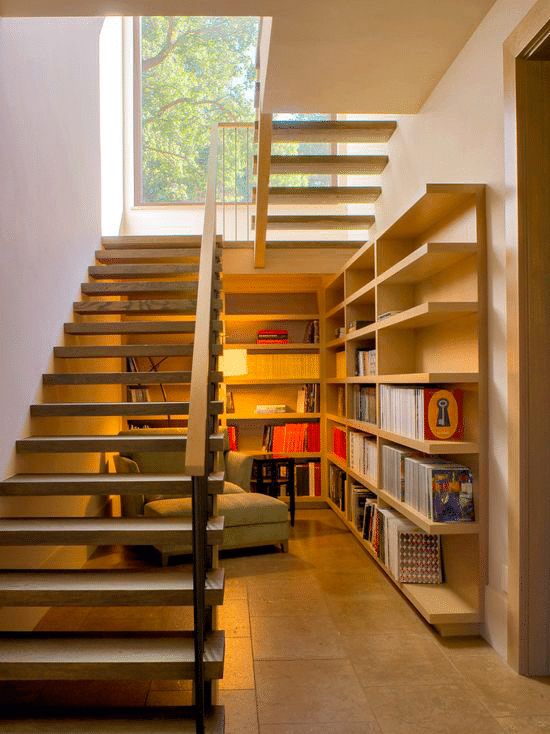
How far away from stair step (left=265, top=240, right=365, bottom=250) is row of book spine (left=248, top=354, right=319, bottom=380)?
1264 mm

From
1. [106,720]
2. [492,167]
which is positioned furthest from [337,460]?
[106,720]

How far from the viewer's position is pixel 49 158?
14.3 feet

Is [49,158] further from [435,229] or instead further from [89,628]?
[89,628]

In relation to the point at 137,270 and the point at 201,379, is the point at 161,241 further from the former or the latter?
the point at 201,379

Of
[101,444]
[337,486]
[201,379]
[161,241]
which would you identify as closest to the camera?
[201,379]

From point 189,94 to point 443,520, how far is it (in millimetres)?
6262

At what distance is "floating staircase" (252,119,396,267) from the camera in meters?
4.89

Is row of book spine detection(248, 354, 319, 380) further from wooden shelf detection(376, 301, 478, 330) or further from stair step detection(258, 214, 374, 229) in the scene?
wooden shelf detection(376, 301, 478, 330)

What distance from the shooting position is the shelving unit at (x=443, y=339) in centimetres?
340

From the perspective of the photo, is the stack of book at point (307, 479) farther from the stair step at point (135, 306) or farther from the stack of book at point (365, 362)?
the stair step at point (135, 306)

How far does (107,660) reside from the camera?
2590mm

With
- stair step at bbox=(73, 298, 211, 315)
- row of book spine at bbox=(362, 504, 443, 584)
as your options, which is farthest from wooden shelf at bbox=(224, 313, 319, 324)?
row of book spine at bbox=(362, 504, 443, 584)

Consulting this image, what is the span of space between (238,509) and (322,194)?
2.34 metres

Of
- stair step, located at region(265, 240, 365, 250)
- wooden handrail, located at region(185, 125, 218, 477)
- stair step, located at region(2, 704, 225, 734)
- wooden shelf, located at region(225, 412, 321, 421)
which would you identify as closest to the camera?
wooden handrail, located at region(185, 125, 218, 477)
